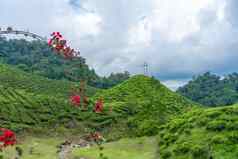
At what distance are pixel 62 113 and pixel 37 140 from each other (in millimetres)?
6856

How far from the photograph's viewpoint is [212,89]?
90.6m

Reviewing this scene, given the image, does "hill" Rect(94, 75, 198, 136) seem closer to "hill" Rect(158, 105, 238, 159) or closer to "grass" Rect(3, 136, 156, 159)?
"grass" Rect(3, 136, 156, 159)

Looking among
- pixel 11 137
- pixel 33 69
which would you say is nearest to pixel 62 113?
pixel 11 137

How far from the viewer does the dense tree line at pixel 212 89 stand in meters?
81.6

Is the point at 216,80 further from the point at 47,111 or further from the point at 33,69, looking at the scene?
the point at 47,111

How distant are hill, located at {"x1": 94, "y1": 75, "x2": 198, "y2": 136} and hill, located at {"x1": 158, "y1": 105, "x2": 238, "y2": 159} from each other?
21.2 feet

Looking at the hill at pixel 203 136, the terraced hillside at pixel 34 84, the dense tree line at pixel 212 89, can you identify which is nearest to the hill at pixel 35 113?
the terraced hillside at pixel 34 84

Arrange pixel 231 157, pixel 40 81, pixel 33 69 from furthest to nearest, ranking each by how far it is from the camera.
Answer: pixel 33 69 < pixel 40 81 < pixel 231 157

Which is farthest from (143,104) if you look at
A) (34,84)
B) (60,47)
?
(60,47)

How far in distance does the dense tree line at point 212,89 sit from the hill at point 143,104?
92.6 ft

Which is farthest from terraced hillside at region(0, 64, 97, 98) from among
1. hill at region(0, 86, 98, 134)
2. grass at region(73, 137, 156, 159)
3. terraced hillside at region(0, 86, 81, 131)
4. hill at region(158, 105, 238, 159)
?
hill at region(158, 105, 238, 159)

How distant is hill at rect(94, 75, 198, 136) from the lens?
38019 mm

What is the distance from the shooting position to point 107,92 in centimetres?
5297

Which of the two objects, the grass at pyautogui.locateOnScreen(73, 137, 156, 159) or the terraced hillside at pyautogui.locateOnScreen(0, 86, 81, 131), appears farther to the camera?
the terraced hillside at pyautogui.locateOnScreen(0, 86, 81, 131)
